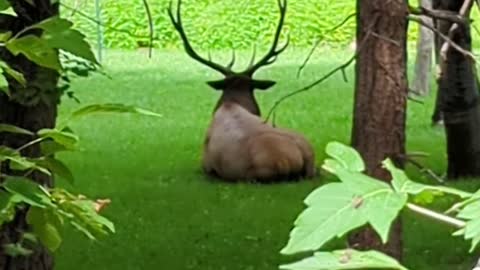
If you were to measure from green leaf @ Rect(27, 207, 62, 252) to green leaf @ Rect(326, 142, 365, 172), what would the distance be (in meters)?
0.70

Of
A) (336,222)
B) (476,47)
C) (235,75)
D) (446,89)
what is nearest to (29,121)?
(336,222)

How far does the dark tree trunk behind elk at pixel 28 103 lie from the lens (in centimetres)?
521

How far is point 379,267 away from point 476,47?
28289 mm

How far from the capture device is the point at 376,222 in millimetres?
1024

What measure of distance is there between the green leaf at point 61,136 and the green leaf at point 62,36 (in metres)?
0.11

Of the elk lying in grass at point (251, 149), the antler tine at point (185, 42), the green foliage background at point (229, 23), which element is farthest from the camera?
the green foliage background at point (229, 23)

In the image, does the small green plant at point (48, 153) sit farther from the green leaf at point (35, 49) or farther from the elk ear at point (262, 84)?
the elk ear at point (262, 84)

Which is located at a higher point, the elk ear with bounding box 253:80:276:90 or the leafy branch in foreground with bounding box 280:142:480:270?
the leafy branch in foreground with bounding box 280:142:480:270

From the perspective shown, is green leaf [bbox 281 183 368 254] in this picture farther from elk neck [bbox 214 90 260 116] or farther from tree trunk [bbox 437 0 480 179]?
elk neck [bbox 214 90 260 116]

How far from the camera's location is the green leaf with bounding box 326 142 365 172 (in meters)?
1.18

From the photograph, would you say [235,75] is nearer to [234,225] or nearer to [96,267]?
[234,225]

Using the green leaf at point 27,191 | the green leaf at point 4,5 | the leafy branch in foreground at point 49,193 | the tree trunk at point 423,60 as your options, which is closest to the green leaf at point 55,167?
the leafy branch in foreground at point 49,193

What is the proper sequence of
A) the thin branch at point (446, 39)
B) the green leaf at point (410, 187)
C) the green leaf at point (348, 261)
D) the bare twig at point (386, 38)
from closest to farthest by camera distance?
the green leaf at point (348, 261)
the green leaf at point (410, 187)
the thin branch at point (446, 39)
the bare twig at point (386, 38)

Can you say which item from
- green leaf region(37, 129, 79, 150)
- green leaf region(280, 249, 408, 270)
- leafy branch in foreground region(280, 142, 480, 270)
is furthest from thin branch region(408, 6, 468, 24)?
green leaf region(280, 249, 408, 270)
